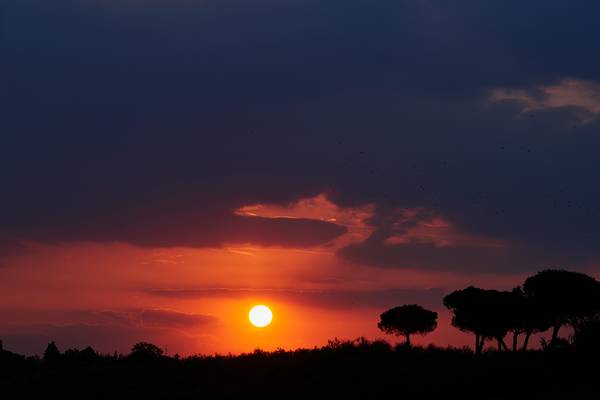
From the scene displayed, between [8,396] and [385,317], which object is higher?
[385,317]

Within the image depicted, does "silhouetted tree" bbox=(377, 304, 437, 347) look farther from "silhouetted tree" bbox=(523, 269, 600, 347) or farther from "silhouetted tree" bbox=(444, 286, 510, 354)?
"silhouetted tree" bbox=(523, 269, 600, 347)

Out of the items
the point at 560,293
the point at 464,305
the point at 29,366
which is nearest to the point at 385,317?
the point at 464,305

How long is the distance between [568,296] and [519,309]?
7.18 m

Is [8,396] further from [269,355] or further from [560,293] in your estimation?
[560,293]

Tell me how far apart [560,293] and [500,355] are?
40044 mm

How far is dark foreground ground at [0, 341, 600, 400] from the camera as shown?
2998 centimetres

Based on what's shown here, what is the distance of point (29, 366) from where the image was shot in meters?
44.6

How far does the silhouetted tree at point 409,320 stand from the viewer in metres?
96.4

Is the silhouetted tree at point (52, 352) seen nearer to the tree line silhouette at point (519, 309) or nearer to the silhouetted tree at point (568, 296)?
the tree line silhouette at point (519, 309)

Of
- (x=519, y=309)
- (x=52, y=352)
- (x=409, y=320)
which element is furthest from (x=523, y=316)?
(x=52, y=352)

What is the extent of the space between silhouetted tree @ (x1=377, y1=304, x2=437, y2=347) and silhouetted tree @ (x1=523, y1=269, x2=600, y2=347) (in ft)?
71.7

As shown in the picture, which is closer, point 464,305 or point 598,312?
point 598,312

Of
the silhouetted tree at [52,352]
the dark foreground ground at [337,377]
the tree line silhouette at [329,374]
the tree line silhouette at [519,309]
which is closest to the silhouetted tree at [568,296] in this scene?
the tree line silhouette at [519,309]

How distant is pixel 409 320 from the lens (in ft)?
318
